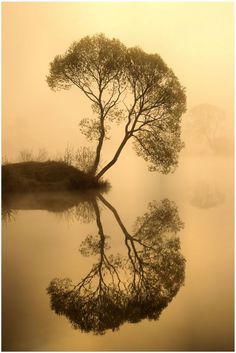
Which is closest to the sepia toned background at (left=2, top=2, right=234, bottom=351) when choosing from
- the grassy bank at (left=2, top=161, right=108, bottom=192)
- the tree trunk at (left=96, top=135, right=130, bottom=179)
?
the tree trunk at (left=96, top=135, right=130, bottom=179)

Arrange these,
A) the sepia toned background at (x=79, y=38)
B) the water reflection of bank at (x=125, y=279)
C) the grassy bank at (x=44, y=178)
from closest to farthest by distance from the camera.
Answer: the water reflection of bank at (x=125, y=279) → the sepia toned background at (x=79, y=38) → the grassy bank at (x=44, y=178)

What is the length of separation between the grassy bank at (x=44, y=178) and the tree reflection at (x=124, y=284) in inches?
104

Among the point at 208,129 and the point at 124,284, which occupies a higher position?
the point at 208,129

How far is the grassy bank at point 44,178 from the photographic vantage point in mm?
7141

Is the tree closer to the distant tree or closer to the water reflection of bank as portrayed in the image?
the distant tree

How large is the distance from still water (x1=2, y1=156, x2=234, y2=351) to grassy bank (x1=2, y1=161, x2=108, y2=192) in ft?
1.61

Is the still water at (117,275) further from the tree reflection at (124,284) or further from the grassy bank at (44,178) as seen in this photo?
the grassy bank at (44,178)

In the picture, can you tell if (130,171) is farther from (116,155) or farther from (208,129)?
(208,129)

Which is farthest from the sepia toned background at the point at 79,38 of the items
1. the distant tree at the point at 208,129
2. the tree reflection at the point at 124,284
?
the tree reflection at the point at 124,284

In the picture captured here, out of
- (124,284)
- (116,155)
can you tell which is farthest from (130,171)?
(124,284)

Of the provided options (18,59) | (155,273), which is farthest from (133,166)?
(155,273)

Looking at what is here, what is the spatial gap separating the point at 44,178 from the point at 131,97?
2249 millimetres

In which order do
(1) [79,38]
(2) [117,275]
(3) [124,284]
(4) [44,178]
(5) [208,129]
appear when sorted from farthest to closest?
(5) [208,129]
(4) [44,178]
(1) [79,38]
(2) [117,275]
(3) [124,284]

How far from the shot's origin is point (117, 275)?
3.95 m
